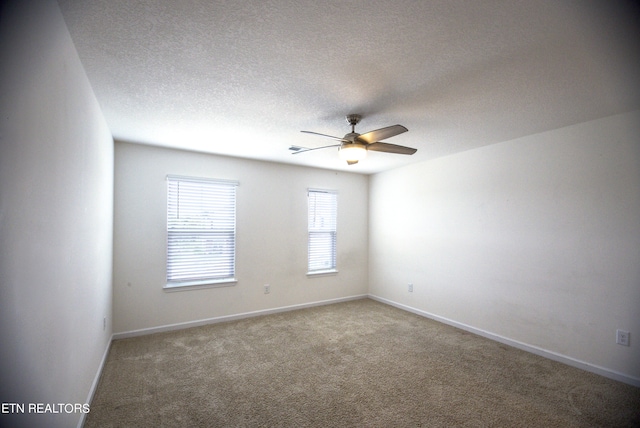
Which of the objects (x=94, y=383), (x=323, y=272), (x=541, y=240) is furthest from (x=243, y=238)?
(x=541, y=240)

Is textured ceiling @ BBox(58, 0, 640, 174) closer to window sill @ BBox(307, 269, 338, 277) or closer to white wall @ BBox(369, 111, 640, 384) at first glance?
white wall @ BBox(369, 111, 640, 384)

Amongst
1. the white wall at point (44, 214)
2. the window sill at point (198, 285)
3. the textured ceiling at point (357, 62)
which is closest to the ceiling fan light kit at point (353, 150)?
the textured ceiling at point (357, 62)

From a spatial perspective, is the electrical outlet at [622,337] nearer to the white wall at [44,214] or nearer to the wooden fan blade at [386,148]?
the wooden fan blade at [386,148]

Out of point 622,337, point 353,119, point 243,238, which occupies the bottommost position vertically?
point 622,337

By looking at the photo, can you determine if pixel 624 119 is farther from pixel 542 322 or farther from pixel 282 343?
pixel 282 343

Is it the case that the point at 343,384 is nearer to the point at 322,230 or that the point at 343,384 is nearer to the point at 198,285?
the point at 198,285

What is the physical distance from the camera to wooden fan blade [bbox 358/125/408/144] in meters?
2.28

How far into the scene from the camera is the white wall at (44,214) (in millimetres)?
1032

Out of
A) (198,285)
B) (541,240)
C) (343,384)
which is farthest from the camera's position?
(198,285)

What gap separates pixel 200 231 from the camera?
165 inches

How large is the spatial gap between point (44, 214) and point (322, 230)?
4197 mm

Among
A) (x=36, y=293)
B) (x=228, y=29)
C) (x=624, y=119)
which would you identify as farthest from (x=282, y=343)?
(x=624, y=119)

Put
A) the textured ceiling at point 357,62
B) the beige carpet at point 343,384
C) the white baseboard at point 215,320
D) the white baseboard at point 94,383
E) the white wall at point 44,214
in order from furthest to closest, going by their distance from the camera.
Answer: the white baseboard at point 215,320 < the beige carpet at point 343,384 < the white baseboard at point 94,383 < the textured ceiling at point 357,62 < the white wall at point 44,214

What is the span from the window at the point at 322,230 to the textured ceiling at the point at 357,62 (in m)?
2.22
